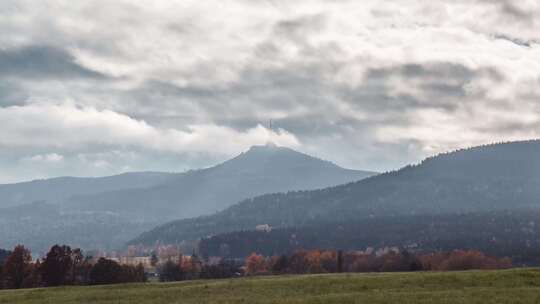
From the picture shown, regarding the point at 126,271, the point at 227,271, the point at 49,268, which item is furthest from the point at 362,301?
the point at 227,271

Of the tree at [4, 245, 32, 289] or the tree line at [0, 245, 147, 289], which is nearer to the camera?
the tree line at [0, 245, 147, 289]

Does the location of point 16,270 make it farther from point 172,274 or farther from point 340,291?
point 340,291

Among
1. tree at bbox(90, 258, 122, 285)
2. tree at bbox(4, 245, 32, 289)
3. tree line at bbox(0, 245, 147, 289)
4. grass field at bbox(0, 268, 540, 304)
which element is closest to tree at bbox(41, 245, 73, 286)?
tree line at bbox(0, 245, 147, 289)

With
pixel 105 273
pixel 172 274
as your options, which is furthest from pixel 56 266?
pixel 172 274

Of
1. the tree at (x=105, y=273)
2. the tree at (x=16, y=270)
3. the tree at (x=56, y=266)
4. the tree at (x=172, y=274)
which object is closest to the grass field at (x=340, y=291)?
the tree at (x=56, y=266)

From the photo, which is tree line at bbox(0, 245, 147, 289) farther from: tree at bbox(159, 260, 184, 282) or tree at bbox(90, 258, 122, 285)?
tree at bbox(159, 260, 184, 282)

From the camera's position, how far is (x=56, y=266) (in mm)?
112125

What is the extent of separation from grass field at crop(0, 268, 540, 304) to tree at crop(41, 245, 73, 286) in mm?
47773

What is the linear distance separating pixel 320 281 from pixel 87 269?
8549 cm

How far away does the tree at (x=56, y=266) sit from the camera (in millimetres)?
111500

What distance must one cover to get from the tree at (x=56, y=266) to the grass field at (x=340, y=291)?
4777 cm

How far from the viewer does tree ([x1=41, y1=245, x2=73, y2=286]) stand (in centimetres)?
11150

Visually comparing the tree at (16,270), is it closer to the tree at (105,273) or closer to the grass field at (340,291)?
the tree at (105,273)

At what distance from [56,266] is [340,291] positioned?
7593cm
